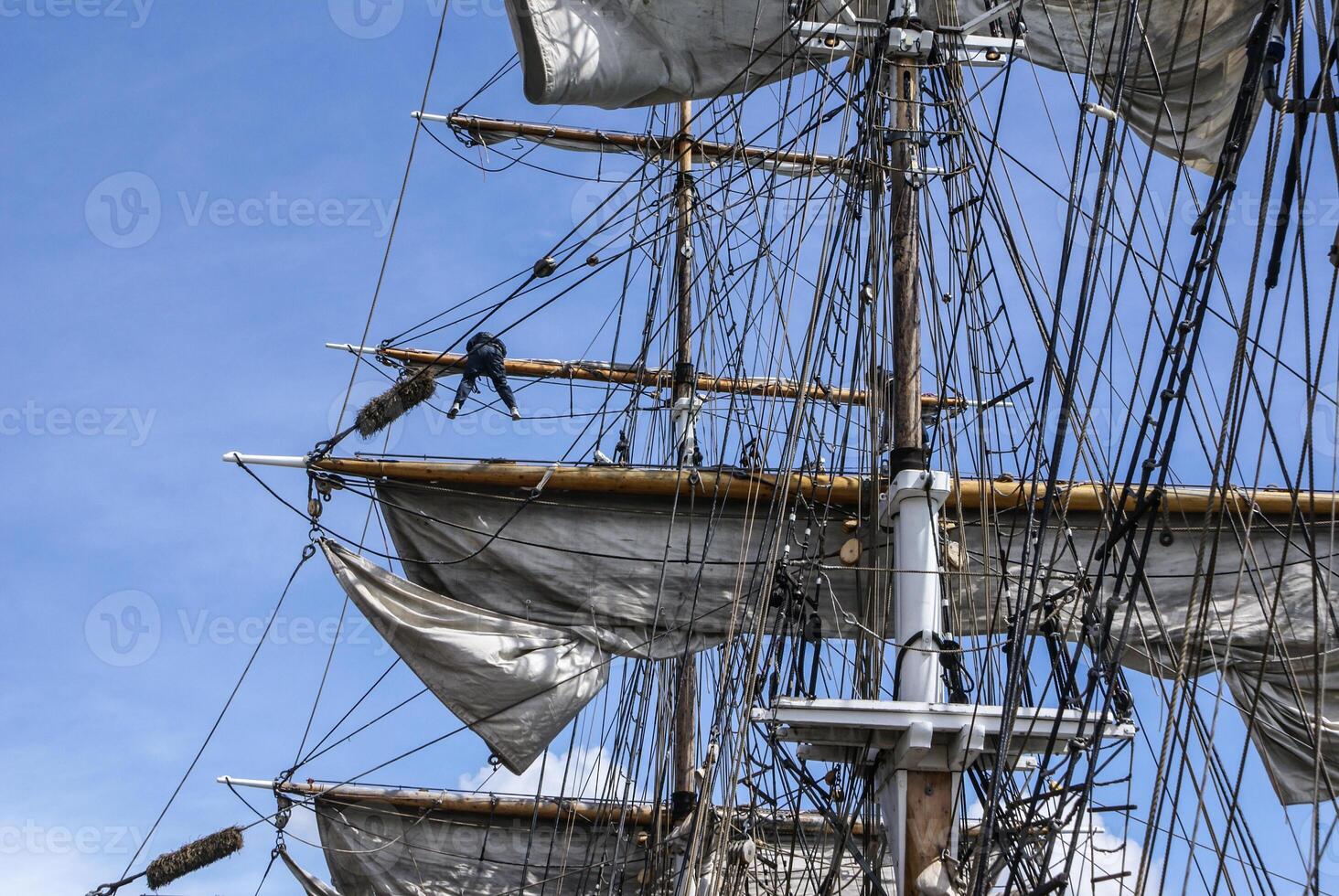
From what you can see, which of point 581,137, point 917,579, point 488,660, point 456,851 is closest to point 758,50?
point 488,660

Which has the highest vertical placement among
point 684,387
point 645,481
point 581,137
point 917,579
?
point 581,137

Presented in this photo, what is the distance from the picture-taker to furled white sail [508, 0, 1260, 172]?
1240cm

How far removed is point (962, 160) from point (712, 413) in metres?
5.49

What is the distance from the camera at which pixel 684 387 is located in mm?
18906

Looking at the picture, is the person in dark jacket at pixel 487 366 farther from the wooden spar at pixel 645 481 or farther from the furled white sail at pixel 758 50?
the furled white sail at pixel 758 50

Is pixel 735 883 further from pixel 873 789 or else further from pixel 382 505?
pixel 382 505

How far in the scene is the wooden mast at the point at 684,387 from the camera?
18.2 meters

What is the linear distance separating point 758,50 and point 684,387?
5.67 m

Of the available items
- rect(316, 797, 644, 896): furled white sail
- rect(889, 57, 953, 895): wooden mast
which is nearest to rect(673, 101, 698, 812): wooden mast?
rect(316, 797, 644, 896): furled white sail

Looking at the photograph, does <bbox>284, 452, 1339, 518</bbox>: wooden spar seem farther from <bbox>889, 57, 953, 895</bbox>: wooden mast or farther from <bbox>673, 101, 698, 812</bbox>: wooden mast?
<bbox>673, 101, 698, 812</bbox>: wooden mast

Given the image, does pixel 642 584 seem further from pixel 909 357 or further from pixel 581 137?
pixel 581 137

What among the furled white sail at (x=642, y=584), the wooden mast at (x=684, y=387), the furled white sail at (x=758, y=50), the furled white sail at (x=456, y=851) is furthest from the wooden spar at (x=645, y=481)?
the furled white sail at (x=456, y=851)

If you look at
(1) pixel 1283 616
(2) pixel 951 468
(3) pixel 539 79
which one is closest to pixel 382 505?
(3) pixel 539 79

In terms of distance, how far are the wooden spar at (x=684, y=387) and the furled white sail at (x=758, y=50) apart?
12.4 feet
